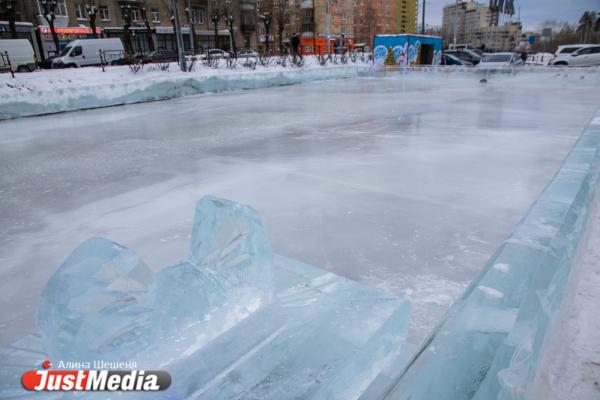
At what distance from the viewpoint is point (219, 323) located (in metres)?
1.19

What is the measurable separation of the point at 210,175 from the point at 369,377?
262 centimetres

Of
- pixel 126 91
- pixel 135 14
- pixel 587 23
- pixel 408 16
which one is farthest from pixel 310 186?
pixel 408 16

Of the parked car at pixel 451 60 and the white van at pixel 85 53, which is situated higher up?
the white van at pixel 85 53

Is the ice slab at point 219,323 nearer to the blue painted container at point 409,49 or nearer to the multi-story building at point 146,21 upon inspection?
the blue painted container at point 409,49

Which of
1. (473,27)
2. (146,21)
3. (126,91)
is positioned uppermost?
(473,27)

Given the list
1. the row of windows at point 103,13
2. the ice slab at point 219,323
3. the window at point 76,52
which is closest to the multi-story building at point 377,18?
the row of windows at point 103,13

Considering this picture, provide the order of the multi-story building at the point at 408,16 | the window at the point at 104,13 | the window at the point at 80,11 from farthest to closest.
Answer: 1. the multi-story building at the point at 408,16
2. the window at the point at 104,13
3. the window at the point at 80,11

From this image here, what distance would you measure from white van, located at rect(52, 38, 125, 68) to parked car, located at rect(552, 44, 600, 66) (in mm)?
20647

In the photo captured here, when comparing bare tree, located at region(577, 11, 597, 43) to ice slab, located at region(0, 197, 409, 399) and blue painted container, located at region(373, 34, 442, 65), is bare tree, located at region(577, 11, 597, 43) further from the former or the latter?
ice slab, located at region(0, 197, 409, 399)

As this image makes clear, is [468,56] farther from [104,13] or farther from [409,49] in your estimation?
[104,13]

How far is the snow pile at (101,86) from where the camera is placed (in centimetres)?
750

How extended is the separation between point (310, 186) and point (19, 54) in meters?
17.6

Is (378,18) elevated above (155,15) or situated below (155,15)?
above

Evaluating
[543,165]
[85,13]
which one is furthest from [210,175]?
[85,13]
